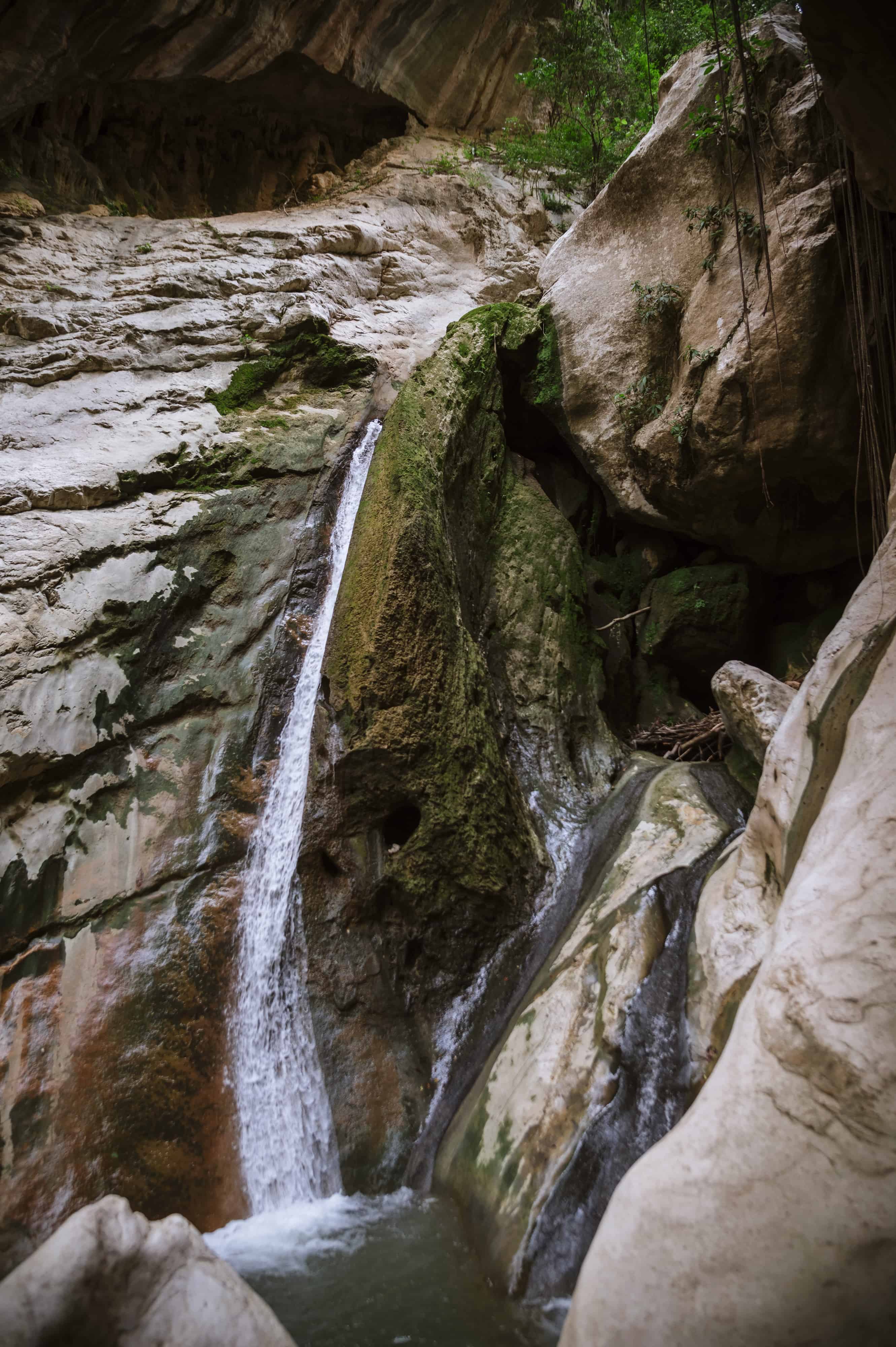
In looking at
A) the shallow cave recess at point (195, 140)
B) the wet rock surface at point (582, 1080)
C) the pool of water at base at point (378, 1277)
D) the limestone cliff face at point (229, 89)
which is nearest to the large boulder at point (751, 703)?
the wet rock surface at point (582, 1080)

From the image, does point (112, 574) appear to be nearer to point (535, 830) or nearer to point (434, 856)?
point (434, 856)

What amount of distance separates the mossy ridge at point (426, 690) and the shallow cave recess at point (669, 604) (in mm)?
2106

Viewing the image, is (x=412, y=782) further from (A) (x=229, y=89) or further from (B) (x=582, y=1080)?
(A) (x=229, y=89)

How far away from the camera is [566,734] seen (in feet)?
21.3

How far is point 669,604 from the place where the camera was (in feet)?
25.6

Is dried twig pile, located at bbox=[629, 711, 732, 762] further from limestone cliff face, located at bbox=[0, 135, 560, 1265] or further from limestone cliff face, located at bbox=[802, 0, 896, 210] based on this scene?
limestone cliff face, located at bbox=[802, 0, 896, 210]

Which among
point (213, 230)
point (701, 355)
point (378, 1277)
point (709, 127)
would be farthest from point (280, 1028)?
point (213, 230)

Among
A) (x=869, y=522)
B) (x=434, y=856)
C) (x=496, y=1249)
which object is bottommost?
(x=496, y=1249)

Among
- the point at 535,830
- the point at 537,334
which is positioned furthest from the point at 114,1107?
the point at 537,334

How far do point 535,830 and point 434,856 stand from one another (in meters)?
1.01

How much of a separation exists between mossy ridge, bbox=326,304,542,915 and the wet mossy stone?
2466 millimetres

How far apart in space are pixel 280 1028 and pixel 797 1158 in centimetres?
334

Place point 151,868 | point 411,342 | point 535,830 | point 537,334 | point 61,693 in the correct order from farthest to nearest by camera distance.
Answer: point 411,342, point 537,334, point 535,830, point 61,693, point 151,868

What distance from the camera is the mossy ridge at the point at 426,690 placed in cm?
500
